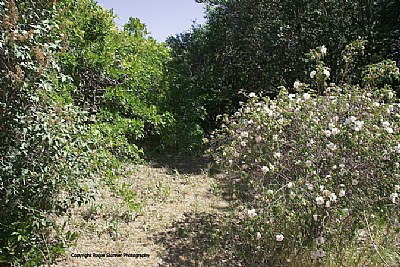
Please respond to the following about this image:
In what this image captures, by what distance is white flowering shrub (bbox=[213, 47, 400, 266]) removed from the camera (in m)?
2.52

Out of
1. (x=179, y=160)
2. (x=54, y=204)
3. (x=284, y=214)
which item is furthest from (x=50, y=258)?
(x=179, y=160)

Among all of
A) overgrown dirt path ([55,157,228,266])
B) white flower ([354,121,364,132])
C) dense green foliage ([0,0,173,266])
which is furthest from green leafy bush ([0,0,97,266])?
white flower ([354,121,364,132])

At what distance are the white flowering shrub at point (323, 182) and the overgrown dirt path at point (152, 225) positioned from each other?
630 millimetres

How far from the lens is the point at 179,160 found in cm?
655

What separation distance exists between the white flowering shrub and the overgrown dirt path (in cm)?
63

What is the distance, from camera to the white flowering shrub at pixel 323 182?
252 cm

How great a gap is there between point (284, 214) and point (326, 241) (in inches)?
12.9

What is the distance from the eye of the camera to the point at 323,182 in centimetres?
246

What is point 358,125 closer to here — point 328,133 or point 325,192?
point 328,133

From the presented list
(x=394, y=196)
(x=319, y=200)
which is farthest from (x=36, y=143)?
(x=394, y=196)

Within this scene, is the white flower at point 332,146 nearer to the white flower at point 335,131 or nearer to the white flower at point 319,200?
the white flower at point 335,131

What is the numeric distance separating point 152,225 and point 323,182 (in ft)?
6.48

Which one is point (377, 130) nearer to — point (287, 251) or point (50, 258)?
point (287, 251)

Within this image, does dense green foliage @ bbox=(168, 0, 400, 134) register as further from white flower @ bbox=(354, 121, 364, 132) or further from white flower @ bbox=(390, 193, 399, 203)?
white flower @ bbox=(390, 193, 399, 203)
